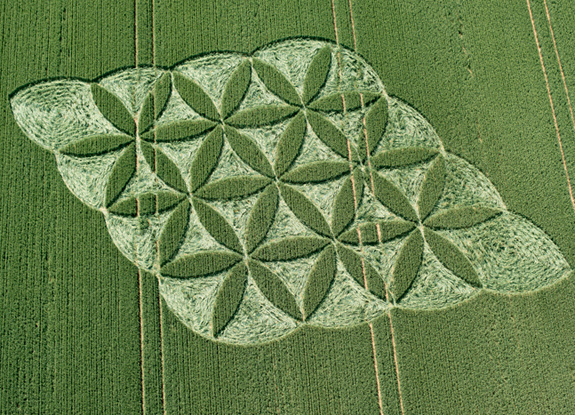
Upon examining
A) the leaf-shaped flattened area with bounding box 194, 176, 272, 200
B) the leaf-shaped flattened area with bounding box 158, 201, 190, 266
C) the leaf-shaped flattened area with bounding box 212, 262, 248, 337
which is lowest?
the leaf-shaped flattened area with bounding box 212, 262, 248, 337

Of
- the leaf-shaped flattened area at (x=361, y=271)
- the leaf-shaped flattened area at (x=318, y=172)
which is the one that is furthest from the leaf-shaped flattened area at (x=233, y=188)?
the leaf-shaped flattened area at (x=361, y=271)

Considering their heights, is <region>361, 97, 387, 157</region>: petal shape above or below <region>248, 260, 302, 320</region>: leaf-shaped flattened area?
above

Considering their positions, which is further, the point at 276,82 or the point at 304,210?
the point at 276,82

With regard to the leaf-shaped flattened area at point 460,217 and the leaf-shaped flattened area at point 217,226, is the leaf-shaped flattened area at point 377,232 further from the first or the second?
the leaf-shaped flattened area at point 217,226

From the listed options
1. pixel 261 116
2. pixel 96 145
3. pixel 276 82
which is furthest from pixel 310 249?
pixel 96 145

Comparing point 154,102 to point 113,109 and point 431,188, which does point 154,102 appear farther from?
point 431,188

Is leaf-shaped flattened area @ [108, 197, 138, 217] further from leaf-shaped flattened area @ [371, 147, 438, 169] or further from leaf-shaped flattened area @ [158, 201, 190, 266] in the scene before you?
leaf-shaped flattened area @ [371, 147, 438, 169]

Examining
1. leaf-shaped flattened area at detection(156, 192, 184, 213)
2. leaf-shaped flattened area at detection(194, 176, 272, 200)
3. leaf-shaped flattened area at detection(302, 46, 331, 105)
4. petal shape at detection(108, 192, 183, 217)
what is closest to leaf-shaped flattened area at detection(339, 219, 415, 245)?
leaf-shaped flattened area at detection(194, 176, 272, 200)
